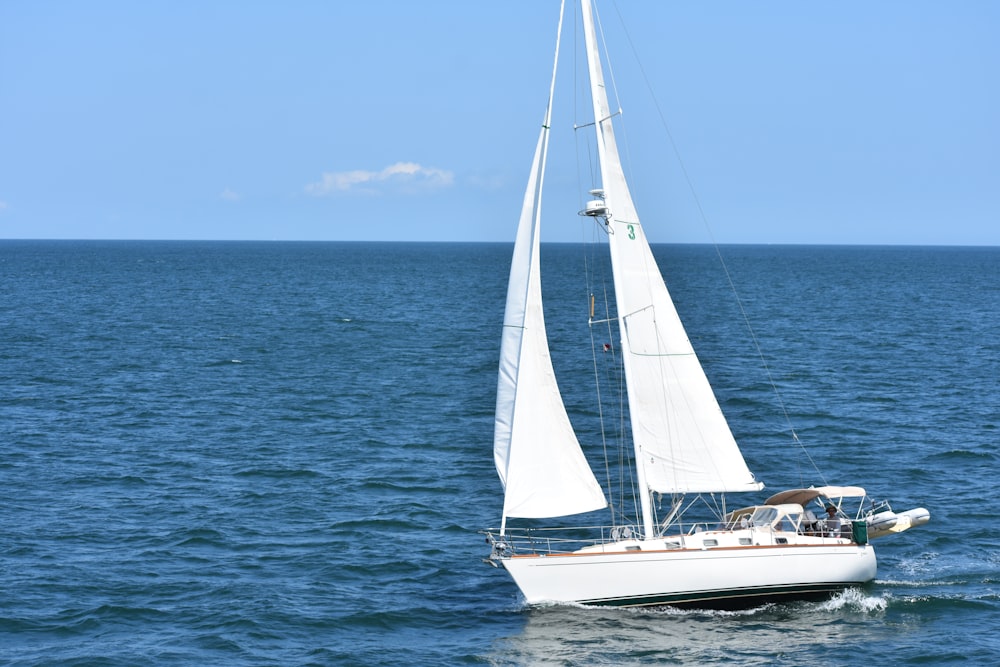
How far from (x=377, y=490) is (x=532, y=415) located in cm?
1382

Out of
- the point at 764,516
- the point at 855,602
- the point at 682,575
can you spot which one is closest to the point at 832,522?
the point at 764,516

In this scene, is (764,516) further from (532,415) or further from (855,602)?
(532,415)

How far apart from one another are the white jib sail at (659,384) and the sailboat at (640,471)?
33 millimetres

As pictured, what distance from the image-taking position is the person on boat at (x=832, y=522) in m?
30.6

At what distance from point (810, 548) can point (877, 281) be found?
145440 mm

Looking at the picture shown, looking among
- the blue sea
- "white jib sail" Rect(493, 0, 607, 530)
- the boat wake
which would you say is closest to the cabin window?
the blue sea

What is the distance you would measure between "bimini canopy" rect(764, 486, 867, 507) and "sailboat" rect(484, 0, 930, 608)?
2.2 inches

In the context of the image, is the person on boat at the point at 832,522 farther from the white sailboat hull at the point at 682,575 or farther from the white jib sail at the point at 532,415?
the white jib sail at the point at 532,415

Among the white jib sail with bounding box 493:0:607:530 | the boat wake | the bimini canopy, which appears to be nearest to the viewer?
the white jib sail with bounding box 493:0:607:530

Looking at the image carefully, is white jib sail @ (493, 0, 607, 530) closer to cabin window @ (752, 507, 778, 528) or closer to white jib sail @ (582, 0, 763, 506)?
white jib sail @ (582, 0, 763, 506)

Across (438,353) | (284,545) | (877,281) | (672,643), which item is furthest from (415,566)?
(877,281)

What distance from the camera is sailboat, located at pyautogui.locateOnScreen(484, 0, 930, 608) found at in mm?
29172

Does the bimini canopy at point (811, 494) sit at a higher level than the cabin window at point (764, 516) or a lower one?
higher

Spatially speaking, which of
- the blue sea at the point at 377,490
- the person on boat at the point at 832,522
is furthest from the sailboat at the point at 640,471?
the blue sea at the point at 377,490
